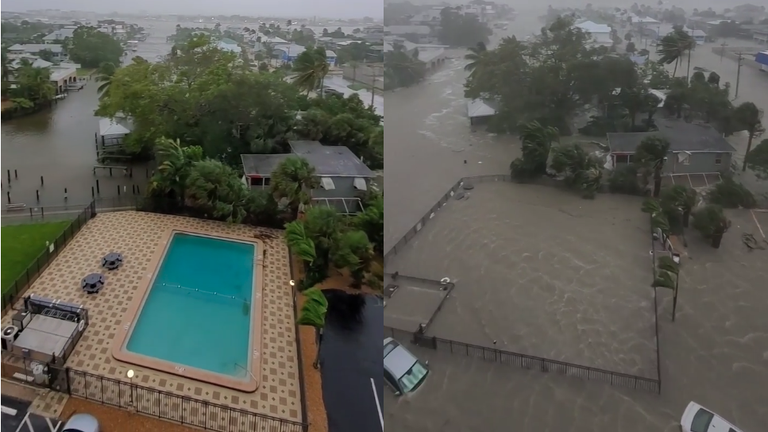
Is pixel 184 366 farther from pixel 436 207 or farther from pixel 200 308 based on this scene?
pixel 436 207

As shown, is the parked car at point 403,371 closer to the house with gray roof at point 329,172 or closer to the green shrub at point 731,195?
the green shrub at point 731,195

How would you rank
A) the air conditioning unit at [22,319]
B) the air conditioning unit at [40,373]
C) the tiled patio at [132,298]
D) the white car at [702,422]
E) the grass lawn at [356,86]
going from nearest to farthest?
the white car at [702,422]
the air conditioning unit at [40,373]
the tiled patio at [132,298]
the air conditioning unit at [22,319]
the grass lawn at [356,86]

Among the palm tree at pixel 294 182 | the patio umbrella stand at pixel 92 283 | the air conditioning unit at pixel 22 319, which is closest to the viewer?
the air conditioning unit at pixel 22 319

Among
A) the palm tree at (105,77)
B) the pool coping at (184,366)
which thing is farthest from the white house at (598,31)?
the palm tree at (105,77)

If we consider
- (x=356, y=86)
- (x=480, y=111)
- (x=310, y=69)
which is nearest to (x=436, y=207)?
(x=480, y=111)

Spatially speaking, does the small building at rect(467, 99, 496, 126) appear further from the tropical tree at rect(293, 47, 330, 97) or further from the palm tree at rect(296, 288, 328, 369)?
the tropical tree at rect(293, 47, 330, 97)
